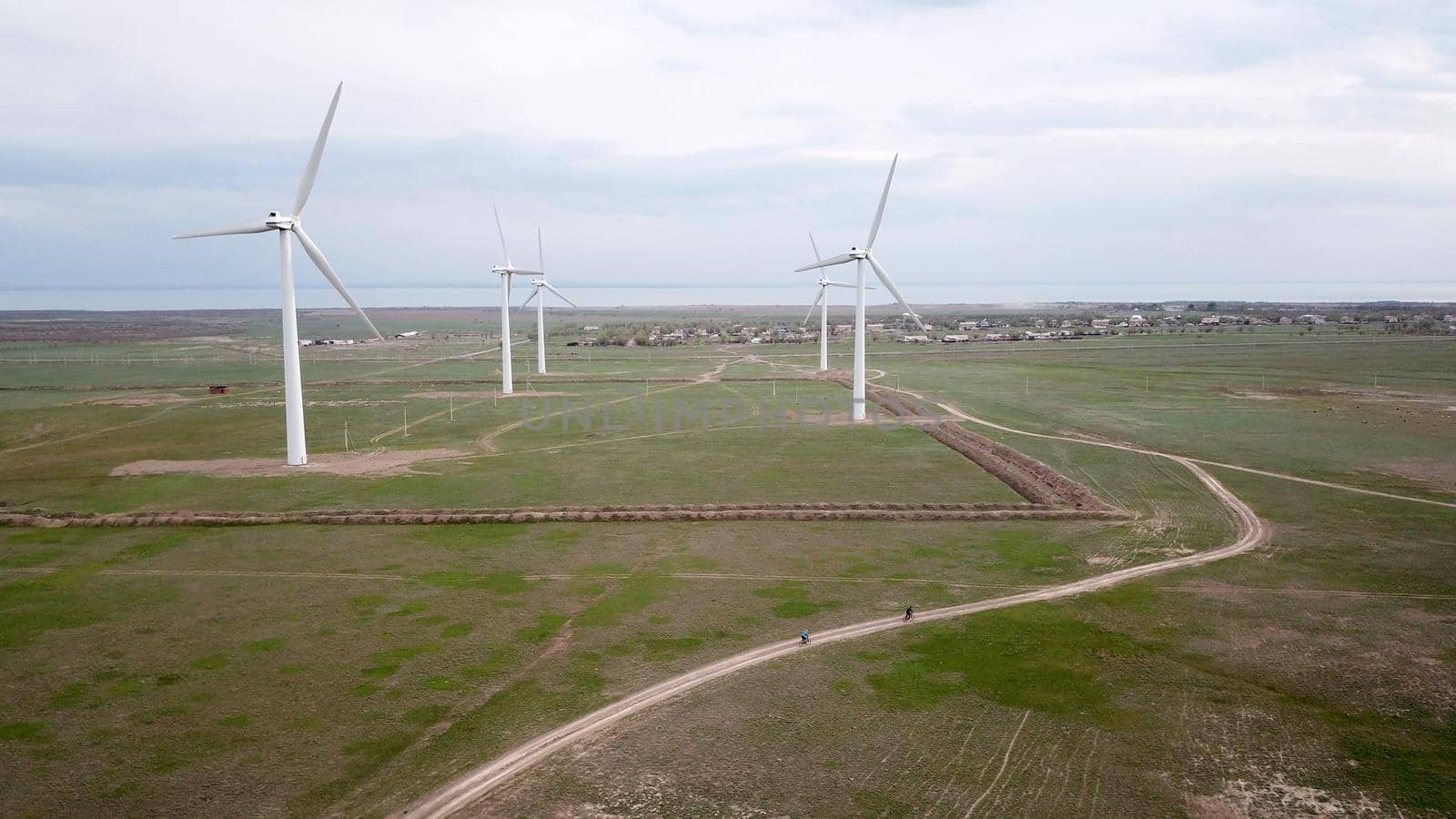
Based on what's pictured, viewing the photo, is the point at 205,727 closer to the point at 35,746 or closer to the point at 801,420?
the point at 35,746

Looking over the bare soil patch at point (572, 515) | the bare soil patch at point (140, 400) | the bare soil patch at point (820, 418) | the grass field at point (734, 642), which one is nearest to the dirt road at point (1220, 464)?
the grass field at point (734, 642)

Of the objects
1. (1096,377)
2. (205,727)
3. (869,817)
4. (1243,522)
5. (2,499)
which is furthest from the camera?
(1096,377)

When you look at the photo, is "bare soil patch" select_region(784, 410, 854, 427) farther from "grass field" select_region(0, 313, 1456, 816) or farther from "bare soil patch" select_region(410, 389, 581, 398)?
"bare soil patch" select_region(410, 389, 581, 398)

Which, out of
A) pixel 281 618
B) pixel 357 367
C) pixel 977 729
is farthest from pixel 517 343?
pixel 977 729

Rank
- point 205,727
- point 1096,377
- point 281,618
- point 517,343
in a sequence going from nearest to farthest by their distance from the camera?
point 205,727 < point 281,618 < point 1096,377 < point 517,343

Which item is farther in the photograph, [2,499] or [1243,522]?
[2,499]

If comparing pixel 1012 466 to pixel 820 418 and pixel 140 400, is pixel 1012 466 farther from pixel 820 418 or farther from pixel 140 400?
pixel 140 400

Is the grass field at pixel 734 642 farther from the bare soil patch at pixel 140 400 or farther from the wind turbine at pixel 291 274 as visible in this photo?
the bare soil patch at pixel 140 400
